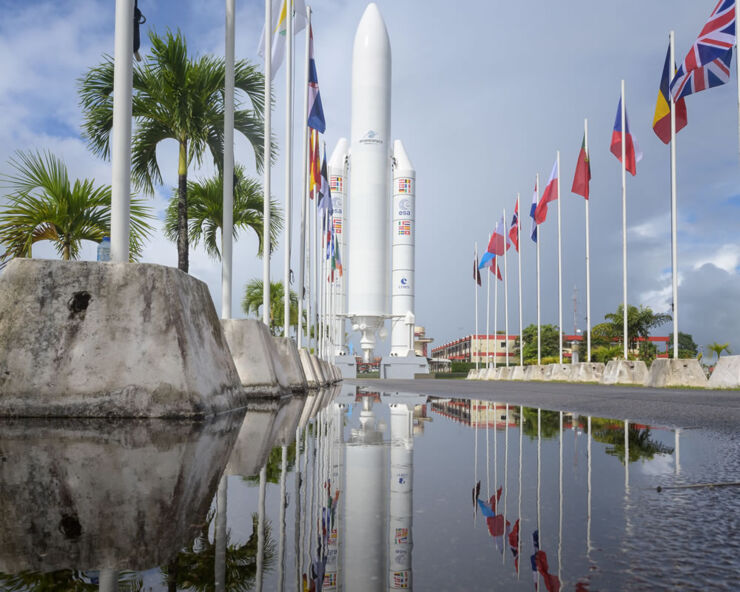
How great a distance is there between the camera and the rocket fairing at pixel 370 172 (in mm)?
45688

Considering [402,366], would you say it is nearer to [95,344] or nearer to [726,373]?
[726,373]

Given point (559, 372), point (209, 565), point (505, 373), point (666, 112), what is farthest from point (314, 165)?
point (505, 373)

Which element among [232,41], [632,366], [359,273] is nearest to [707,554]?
[232,41]

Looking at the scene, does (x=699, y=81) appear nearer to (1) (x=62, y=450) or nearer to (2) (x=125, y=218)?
(2) (x=125, y=218)

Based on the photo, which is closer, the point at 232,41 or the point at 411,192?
the point at 232,41

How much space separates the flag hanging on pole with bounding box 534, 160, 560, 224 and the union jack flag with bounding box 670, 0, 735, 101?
13504 millimetres

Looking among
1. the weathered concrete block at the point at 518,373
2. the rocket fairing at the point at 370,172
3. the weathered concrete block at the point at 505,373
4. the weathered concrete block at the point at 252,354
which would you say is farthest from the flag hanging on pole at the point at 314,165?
the weathered concrete block at the point at 505,373

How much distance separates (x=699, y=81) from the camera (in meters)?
17.2

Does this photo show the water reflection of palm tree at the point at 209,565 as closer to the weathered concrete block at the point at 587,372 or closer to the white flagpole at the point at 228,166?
the white flagpole at the point at 228,166

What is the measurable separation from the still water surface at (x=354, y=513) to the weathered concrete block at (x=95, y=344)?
0.34 m

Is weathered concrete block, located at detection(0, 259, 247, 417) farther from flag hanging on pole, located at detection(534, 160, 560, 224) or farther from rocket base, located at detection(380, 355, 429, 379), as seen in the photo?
rocket base, located at detection(380, 355, 429, 379)

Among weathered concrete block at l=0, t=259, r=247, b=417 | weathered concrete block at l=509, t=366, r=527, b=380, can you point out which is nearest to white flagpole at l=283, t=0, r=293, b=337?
weathered concrete block at l=0, t=259, r=247, b=417

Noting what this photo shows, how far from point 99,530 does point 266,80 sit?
11.9 metres

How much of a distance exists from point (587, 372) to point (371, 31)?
30.9 metres
